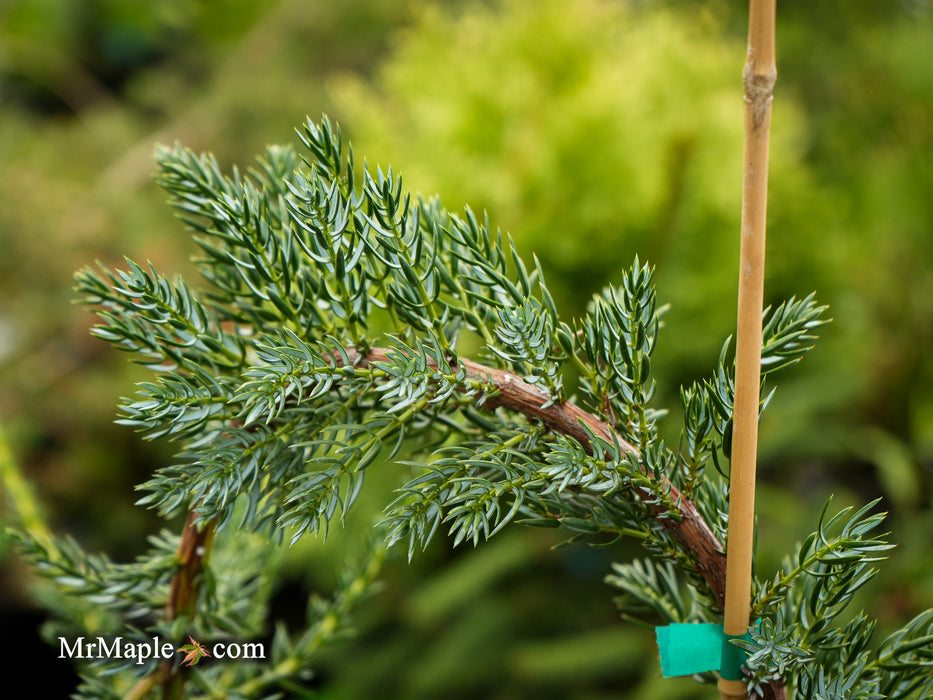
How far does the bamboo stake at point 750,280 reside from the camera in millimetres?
178

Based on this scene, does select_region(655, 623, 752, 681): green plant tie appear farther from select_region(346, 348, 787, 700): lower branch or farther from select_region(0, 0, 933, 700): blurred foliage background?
select_region(0, 0, 933, 700): blurred foliage background

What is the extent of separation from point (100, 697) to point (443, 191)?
28.3 inches

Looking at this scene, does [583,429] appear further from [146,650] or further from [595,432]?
[146,650]

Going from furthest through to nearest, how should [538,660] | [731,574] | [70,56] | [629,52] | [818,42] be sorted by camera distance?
[70,56] → [818,42] → [629,52] → [538,660] → [731,574]

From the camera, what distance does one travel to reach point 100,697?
0.26 m

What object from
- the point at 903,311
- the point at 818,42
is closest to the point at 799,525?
the point at 903,311

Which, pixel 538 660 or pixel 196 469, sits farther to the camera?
pixel 538 660

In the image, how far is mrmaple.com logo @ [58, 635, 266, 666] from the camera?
243mm

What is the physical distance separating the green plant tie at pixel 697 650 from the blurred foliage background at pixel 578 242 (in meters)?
0.58

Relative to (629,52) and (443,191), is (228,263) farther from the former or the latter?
(629,52)

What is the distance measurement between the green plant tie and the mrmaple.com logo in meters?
0.15

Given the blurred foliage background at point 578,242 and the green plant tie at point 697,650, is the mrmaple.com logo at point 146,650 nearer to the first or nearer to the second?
the green plant tie at point 697,650

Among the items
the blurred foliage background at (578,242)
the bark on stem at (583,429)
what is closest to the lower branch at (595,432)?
the bark on stem at (583,429)

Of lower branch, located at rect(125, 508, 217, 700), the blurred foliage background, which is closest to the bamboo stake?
lower branch, located at rect(125, 508, 217, 700)
